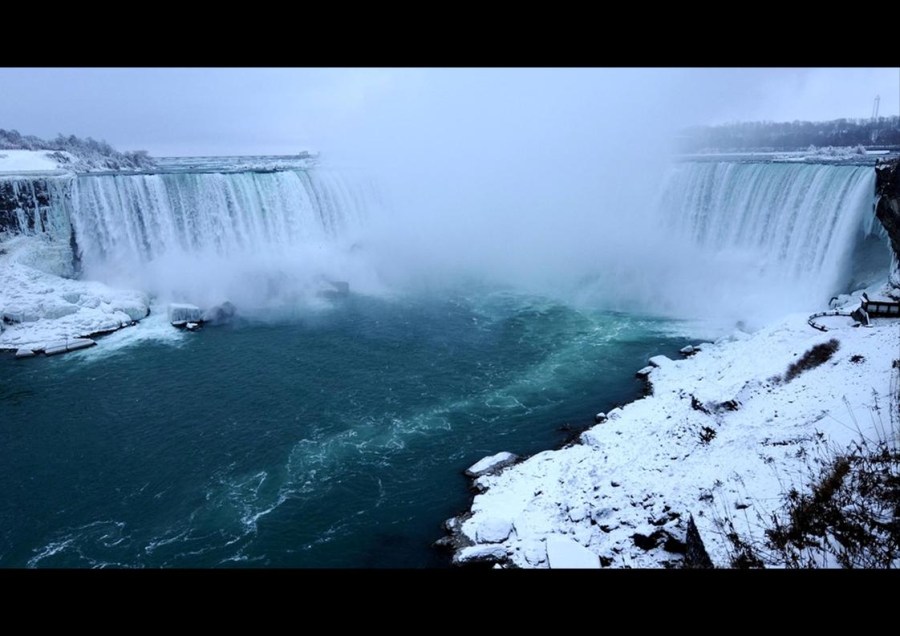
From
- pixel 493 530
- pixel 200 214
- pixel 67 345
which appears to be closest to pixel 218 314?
pixel 67 345

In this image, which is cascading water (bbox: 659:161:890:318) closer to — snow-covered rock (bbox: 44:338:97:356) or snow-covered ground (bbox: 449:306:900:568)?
snow-covered ground (bbox: 449:306:900:568)

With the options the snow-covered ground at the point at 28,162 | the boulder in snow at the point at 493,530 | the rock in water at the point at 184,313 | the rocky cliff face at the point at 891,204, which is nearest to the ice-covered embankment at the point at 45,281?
the rock in water at the point at 184,313

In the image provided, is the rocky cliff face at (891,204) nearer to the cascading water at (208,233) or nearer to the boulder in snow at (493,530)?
the boulder in snow at (493,530)

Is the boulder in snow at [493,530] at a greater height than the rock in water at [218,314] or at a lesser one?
lesser
